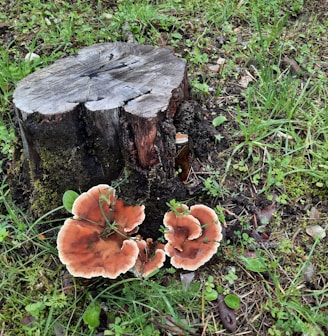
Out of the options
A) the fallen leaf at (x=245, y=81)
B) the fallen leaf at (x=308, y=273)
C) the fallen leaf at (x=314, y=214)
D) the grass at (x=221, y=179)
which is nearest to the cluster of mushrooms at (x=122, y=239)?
the grass at (x=221, y=179)

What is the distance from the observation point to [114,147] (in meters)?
2.92

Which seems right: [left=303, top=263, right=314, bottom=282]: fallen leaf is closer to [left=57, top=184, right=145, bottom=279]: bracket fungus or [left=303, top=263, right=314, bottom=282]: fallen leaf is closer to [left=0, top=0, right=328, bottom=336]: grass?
[left=0, top=0, right=328, bottom=336]: grass

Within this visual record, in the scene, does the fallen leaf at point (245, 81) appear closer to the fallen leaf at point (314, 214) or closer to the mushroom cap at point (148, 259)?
the fallen leaf at point (314, 214)

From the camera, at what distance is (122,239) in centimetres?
A: 278

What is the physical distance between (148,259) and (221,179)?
102cm

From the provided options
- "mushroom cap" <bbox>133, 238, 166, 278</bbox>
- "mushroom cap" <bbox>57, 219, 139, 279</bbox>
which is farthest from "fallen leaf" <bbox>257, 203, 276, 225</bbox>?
"mushroom cap" <bbox>57, 219, 139, 279</bbox>

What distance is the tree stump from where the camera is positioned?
278 centimetres

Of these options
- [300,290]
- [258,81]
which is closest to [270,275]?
[300,290]

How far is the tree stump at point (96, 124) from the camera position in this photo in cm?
278

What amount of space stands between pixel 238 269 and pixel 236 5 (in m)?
3.75

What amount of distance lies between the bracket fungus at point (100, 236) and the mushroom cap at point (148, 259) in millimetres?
137

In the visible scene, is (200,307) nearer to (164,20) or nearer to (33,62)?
(33,62)

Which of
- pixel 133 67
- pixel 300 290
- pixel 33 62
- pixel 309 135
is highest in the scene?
pixel 133 67

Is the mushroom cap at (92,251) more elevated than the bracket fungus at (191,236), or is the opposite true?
the mushroom cap at (92,251)
